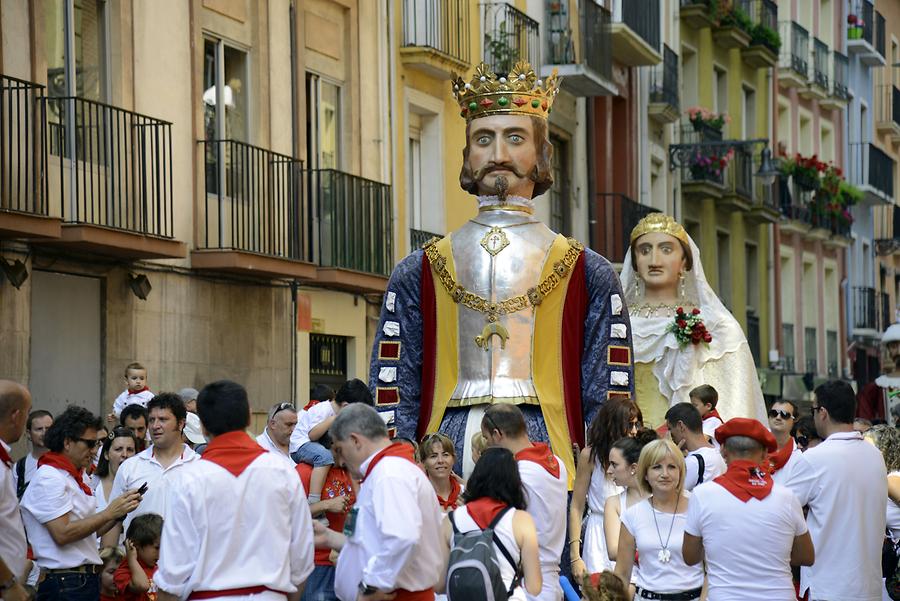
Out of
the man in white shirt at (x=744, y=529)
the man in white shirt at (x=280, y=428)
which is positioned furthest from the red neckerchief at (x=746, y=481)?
the man in white shirt at (x=280, y=428)

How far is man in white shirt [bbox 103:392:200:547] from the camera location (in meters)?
10.1

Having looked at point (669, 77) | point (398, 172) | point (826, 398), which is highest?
point (669, 77)

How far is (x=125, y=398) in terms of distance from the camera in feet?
47.2

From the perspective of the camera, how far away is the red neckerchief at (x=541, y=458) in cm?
838

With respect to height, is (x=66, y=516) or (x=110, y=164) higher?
(x=110, y=164)

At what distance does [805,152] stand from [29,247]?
28695mm

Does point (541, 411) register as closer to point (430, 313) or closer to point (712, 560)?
point (430, 313)

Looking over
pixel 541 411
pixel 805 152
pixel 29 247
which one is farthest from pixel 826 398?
pixel 805 152

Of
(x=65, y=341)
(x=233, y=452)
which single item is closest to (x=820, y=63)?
(x=65, y=341)

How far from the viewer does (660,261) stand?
1392 cm

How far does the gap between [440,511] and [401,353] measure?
11.1ft

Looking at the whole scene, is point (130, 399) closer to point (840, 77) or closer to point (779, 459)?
point (779, 459)

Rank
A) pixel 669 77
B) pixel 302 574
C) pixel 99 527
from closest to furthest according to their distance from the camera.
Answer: pixel 302 574 < pixel 99 527 < pixel 669 77

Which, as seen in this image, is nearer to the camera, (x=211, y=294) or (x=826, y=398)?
(x=826, y=398)
